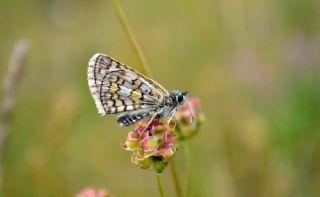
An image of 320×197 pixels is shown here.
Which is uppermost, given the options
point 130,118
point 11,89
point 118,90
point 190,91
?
point 11,89

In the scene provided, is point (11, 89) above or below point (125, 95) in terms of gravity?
above

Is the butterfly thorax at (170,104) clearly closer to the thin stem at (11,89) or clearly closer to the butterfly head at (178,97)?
the butterfly head at (178,97)

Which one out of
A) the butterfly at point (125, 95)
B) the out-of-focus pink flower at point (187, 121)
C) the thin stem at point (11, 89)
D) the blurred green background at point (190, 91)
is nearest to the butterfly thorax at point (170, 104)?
the butterfly at point (125, 95)

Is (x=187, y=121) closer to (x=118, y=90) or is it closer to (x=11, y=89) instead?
(x=118, y=90)

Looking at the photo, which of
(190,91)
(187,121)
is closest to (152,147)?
(187,121)

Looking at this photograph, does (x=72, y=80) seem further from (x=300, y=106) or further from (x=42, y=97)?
(x=300, y=106)

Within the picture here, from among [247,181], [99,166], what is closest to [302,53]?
[247,181]

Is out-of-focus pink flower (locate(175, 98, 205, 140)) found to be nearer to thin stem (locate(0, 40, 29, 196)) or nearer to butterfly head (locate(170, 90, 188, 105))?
butterfly head (locate(170, 90, 188, 105))

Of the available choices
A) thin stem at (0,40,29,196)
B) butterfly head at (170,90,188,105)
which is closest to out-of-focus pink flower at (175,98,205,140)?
butterfly head at (170,90,188,105)
